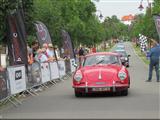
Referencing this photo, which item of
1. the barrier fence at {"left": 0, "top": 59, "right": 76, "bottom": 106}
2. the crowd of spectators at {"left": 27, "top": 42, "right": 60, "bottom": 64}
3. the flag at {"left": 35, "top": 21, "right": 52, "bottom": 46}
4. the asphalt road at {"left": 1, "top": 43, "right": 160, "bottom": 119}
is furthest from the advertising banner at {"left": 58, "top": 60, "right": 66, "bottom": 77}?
the asphalt road at {"left": 1, "top": 43, "right": 160, "bottom": 119}

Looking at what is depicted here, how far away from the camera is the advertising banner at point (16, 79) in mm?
15922

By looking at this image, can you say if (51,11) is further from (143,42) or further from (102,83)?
(143,42)

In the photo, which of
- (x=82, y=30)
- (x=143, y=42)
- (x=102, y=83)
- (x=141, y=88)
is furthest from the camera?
(x=143, y=42)

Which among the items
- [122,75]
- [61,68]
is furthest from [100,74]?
[61,68]

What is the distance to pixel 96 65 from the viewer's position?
Result: 60.3 feet

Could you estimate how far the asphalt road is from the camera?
1295cm

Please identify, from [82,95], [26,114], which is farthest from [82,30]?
[26,114]

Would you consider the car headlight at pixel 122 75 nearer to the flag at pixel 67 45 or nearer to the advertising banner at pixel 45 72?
the advertising banner at pixel 45 72

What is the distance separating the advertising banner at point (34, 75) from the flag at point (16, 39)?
19.9 inches

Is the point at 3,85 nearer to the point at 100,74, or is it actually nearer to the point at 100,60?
the point at 100,74

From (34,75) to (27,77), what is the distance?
1.23 meters

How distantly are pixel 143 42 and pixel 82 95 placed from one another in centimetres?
6334

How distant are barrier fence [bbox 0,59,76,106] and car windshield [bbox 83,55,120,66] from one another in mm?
2213

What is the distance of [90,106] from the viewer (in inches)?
584
